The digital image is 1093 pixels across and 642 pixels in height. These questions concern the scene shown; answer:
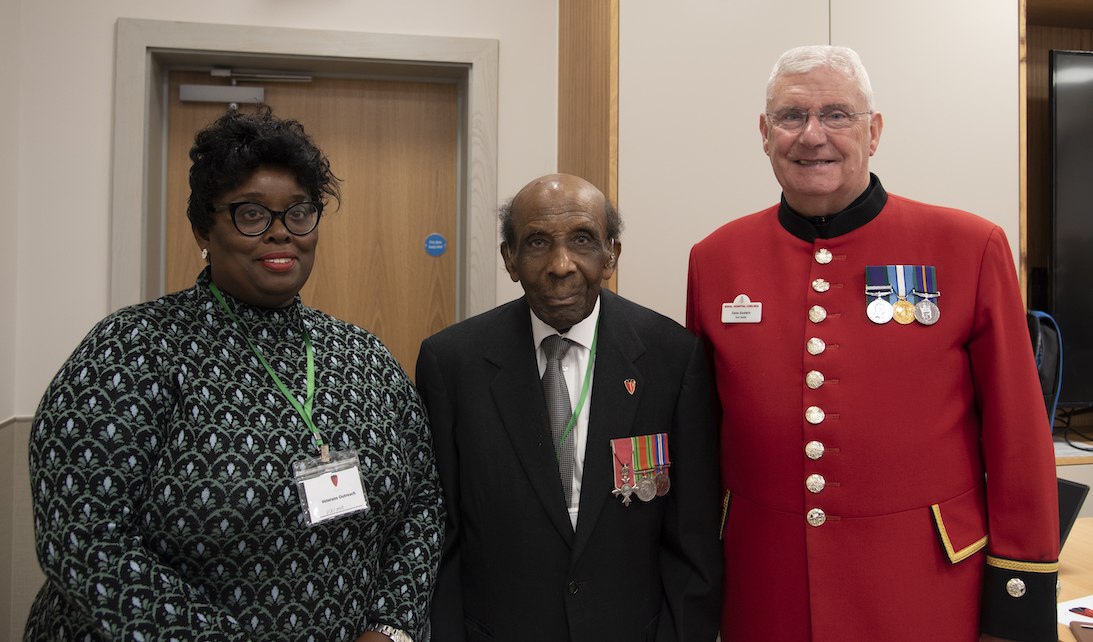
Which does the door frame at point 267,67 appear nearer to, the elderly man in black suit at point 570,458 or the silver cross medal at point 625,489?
the elderly man in black suit at point 570,458

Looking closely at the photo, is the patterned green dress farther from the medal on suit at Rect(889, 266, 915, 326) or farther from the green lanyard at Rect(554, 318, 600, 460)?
the medal on suit at Rect(889, 266, 915, 326)

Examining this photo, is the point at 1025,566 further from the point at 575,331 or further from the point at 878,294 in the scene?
the point at 575,331

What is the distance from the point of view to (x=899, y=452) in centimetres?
137

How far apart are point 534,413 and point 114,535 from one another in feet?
2.48

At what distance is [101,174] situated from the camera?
2.77 meters

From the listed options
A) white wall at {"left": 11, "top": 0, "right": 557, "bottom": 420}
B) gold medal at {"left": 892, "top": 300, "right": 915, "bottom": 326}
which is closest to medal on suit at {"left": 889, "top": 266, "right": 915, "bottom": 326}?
gold medal at {"left": 892, "top": 300, "right": 915, "bottom": 326}

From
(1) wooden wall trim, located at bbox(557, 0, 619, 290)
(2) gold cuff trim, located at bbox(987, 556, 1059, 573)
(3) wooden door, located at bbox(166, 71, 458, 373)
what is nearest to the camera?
(2) gold cuff trim, located at bbox(987, 556, 1059, 573)

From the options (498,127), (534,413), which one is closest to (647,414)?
(534,413)

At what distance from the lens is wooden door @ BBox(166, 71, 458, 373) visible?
3.10 metres

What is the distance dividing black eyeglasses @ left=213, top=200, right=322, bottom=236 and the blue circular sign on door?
1.84 metres

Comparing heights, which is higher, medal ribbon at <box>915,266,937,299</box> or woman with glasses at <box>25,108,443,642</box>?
medal ribbon at <box>915,266,937,299</box>

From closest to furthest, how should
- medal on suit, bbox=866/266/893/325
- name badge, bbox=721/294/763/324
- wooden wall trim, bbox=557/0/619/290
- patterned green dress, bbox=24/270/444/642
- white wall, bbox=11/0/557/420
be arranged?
patterned green dress, bbox=24/270/444/642 → medal on suit, bbox=866/266/893/325 → name badge, bbox=721/294/763/324 → wooden wall trim, bbox=557/0/619/290 → white wall, bbox=11/0/557/420

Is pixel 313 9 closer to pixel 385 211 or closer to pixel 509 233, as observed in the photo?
pixel 385 211

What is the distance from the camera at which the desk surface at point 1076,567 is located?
1708mm
